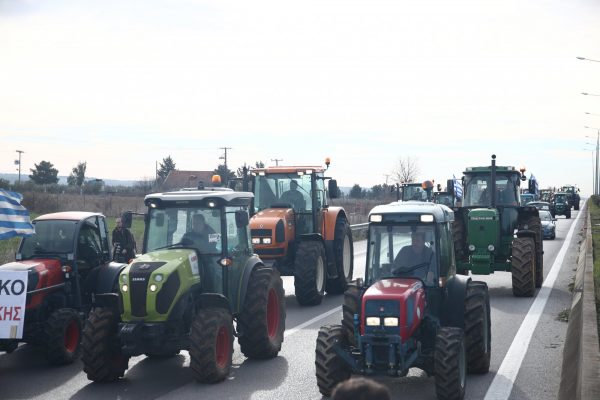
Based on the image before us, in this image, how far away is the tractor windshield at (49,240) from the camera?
12736 mm

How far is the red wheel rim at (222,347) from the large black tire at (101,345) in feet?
4.11

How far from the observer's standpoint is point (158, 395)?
33.0 ft

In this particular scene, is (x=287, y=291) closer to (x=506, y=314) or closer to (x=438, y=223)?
(x=506, y=314)

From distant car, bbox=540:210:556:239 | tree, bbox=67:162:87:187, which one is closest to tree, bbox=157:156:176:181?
tree, bbox=67:162:87:187

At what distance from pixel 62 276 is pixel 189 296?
8.92 feet

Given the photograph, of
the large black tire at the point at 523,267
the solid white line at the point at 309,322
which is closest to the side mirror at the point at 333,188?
the solid white line at the point at 309,322

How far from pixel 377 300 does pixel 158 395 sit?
2993mm

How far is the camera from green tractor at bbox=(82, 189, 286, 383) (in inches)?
407

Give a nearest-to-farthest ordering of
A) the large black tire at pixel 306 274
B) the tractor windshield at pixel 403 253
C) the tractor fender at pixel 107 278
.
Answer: the tractor windshield at pixel 403 253 → the tractor fender at pixel 107 278 → the large black tire at pixel 306 274

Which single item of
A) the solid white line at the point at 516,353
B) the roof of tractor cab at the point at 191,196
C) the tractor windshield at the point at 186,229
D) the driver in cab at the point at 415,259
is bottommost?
the solid white line at the point at 516,353

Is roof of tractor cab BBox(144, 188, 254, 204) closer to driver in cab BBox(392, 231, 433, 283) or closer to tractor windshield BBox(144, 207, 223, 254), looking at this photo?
tractor windshield BBox(144, 207, 223, 254)

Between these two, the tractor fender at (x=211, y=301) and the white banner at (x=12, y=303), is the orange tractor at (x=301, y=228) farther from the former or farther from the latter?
the white banner at (x=12, y=303)

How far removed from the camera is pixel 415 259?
33.4 ft

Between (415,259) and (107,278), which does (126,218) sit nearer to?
(107,278)
